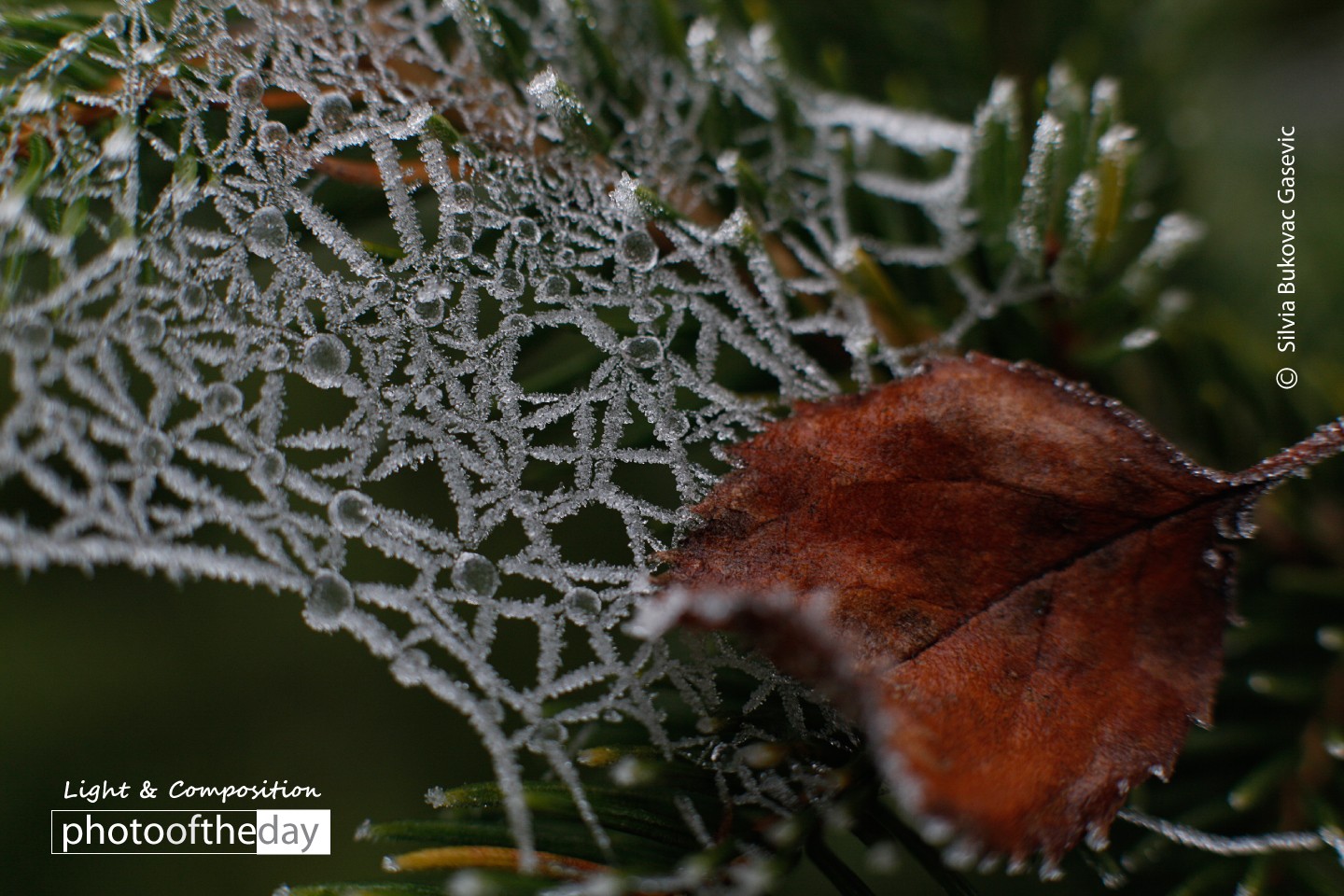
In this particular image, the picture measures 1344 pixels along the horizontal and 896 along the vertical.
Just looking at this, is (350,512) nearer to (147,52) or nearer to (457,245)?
(457,245)

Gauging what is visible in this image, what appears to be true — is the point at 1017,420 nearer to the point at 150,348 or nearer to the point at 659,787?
the point at 659,787

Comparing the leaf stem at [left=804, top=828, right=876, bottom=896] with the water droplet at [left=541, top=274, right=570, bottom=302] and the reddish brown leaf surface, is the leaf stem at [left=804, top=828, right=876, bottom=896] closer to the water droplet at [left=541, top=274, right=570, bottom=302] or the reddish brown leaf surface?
the reddish brown leaf surface

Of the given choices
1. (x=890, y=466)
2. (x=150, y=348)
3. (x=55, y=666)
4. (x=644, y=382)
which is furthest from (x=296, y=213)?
(x=55, y=666)

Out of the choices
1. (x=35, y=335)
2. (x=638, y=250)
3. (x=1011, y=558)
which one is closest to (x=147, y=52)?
(x=35, y=335)

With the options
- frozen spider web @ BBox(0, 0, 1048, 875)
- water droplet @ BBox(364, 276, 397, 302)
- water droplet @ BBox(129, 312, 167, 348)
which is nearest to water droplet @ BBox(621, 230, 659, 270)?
frozen spider web @ BBox(0, 0, 1048, 875)

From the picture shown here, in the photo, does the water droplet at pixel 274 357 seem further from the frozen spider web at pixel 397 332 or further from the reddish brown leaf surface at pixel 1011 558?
the reddish brown leaf surface at pixel 1011 558

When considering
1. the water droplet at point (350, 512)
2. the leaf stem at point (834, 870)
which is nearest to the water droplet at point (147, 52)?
the water droplet at point (350, 512)
